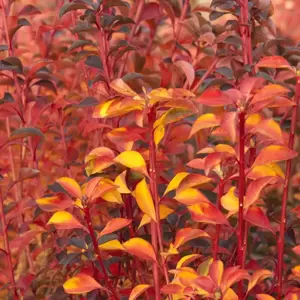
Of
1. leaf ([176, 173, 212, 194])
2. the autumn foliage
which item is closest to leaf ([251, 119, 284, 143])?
the autumn foliage

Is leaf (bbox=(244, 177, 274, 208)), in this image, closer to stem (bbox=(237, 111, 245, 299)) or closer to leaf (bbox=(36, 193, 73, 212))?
stem (bbox=(237, 111, 245, 299))

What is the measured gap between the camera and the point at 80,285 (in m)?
0.92

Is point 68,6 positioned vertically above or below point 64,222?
above

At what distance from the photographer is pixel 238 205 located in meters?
0.86

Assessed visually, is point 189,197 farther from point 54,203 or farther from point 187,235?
point 54,203

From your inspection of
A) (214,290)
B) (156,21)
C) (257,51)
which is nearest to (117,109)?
(214,290)

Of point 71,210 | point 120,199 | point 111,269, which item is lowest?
point 111,269

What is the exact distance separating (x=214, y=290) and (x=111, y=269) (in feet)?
1.47

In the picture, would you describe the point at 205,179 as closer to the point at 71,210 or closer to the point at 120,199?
the point at 120,199

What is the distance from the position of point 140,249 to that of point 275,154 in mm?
249

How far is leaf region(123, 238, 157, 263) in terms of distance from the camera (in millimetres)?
866

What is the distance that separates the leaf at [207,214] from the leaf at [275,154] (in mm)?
98

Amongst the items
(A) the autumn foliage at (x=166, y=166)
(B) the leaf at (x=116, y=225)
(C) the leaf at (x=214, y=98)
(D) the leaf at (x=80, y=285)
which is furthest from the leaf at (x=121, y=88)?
(D) the leaf at (x=80, y=285)

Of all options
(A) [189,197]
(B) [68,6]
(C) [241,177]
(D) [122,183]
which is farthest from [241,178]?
(B) [68,6]
